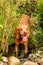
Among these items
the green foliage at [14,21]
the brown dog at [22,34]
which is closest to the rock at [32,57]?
the brown dog at [22,34]

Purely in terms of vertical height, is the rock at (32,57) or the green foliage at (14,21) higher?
the green foliage at (14,21)

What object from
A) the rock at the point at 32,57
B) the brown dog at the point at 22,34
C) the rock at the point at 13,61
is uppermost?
the brown dog at the point at 22,34

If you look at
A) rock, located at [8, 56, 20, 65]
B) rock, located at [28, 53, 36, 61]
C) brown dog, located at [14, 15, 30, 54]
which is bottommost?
rock, located at [28, 53, 36, 61]

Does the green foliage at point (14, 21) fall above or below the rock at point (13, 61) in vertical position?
above

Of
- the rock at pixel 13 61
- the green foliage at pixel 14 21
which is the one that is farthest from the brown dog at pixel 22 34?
the rock at pixel 13 61

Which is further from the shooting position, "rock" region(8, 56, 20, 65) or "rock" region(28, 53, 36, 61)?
"rock" region(28, 53, 36, 61)

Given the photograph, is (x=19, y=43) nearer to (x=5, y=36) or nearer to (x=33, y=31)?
(x=5, y=36)

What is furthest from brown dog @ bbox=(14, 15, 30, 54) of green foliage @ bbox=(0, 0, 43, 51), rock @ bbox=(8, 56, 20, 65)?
rock @ bbox=(8, 56, 20, 65)

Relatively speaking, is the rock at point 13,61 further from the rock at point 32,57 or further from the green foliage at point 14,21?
the green foliage at point 14,21

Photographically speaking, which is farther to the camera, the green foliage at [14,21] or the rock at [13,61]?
the green foliage at [14,21]

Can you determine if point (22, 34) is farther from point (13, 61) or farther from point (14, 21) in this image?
point (13, 61)

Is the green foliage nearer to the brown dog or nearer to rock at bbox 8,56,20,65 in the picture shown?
the brown dog

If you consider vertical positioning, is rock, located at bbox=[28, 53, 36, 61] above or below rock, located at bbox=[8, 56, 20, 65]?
below

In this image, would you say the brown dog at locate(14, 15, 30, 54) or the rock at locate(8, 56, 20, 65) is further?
the brown dog at locate(14, 15, 30, 54)
